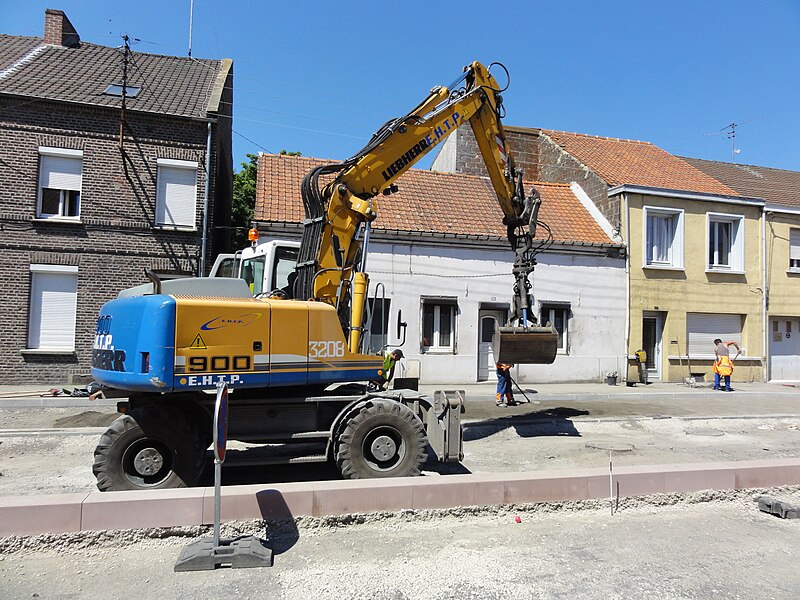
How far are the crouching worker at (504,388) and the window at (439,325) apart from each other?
3374 mm

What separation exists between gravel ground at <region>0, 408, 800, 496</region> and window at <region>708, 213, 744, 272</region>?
309 inches

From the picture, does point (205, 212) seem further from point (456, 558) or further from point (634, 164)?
point (634, 164)

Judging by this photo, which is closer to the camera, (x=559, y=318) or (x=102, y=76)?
(x=102, y=76)

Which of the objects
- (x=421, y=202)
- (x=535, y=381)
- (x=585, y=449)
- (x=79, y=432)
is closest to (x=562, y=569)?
(x=585, y=449)

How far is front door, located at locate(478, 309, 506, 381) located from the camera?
15.9 m

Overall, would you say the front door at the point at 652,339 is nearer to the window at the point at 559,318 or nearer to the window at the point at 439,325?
the window at the point at 559,318

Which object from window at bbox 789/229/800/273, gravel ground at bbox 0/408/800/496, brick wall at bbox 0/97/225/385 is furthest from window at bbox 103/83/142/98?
window at bbox 789/229/800/273

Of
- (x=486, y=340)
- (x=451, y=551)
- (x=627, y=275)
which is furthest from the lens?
(x=627, y=275)

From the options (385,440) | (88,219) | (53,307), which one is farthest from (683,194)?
(53,307)

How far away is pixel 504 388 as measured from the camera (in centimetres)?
1205

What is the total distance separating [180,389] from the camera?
5590mm

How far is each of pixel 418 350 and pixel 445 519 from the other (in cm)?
979

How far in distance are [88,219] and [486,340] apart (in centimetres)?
1061

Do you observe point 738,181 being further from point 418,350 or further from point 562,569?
point 562,569
